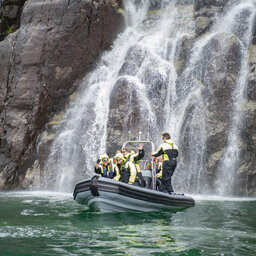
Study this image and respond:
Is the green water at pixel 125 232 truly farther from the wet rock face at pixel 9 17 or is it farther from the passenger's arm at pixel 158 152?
the wet rock face at pixel 9 17

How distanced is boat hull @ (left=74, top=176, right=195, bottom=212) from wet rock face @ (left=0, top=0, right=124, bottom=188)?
38.9 ft

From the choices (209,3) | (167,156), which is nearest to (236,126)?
(167,156)

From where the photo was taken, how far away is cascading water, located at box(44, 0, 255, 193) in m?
19.7

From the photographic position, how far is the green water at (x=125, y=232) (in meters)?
6.52

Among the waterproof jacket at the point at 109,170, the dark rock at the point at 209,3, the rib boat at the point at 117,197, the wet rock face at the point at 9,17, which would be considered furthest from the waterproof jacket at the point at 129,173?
the wet rock face at the point at 9,17

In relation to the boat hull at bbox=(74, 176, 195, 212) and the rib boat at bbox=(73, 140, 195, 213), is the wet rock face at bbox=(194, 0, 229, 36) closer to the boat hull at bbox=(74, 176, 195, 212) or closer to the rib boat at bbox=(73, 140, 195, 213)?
the rib boat at bbox=(73, 140, 195, 213)

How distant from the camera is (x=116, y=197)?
1045 cm

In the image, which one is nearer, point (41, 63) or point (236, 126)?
point (236, 126)

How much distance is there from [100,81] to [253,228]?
54.2ft

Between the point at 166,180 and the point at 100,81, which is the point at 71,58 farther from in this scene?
the point at 166,180

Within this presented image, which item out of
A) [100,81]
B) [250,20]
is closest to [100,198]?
[100,81]

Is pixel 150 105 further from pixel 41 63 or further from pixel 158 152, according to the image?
pixel 158 152

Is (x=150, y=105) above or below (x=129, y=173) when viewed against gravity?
above

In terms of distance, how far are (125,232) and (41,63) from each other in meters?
17.6
